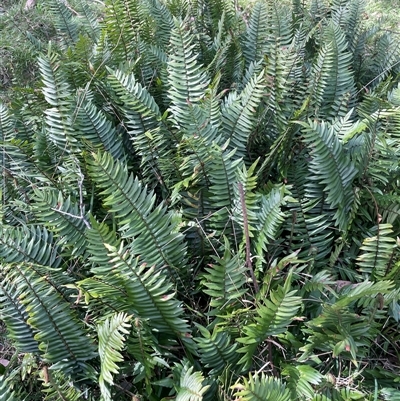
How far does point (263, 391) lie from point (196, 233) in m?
0.70

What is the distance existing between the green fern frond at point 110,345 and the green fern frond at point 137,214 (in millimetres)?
293

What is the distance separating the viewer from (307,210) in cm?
191

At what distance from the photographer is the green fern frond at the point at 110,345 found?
55.9 inches

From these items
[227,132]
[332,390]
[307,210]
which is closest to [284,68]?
[227,132]

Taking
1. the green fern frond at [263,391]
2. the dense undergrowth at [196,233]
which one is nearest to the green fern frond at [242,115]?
the dense undergrowth at [196,233]

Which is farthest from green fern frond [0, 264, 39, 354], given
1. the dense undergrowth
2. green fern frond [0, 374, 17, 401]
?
green fern frond [0, 374, 17, 401]

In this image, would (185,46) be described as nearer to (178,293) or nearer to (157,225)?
(157,225)

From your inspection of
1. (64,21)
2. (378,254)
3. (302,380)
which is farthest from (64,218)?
(64,21)

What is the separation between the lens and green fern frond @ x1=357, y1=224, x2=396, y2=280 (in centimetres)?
173

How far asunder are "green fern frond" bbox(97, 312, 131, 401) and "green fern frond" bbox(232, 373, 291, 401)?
0.35 m

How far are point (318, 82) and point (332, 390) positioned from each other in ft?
4.38

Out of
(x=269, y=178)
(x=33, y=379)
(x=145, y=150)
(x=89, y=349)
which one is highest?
(x=145, y=150)

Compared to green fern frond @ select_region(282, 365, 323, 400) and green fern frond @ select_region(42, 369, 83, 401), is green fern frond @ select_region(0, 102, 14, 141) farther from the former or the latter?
green fern frond @ select_region(282, 365, 323, 400)

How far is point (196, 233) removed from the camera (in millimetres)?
1896
